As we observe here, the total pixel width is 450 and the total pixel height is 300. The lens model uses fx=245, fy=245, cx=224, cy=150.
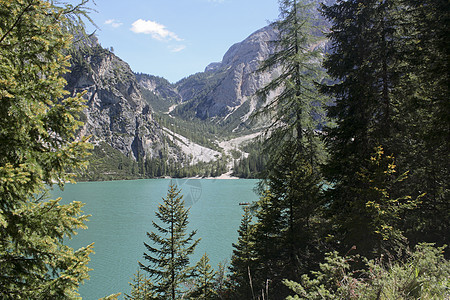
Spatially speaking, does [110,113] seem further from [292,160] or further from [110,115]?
[292,160]

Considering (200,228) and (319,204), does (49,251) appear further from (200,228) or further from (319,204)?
(200,228)

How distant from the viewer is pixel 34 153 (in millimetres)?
3816

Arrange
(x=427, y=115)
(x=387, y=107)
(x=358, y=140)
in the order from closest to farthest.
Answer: (x=387, y=107) < (x=358, y=140) < (x=427, y=115)

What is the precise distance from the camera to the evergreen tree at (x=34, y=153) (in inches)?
142

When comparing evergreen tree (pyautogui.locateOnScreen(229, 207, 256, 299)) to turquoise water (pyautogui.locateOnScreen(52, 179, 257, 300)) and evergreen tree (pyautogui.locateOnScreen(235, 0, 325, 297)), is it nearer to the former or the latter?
evergreen tree (pyautogui.locateOnScreen(235, 0, 325, 297))

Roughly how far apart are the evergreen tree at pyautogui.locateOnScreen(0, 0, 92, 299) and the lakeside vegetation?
0.02m

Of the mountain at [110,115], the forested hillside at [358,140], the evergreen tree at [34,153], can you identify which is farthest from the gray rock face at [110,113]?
the evergreen tree at [34,153]

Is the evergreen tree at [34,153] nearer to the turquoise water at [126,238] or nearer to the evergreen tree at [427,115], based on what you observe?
the evergreen tree at [427,115]

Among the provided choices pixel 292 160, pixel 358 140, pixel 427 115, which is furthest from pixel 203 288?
pixel 427 115

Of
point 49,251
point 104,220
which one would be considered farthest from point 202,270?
point 104,220

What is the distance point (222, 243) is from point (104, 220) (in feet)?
75.8

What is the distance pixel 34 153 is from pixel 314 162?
406 inches

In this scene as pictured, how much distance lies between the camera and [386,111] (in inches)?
344

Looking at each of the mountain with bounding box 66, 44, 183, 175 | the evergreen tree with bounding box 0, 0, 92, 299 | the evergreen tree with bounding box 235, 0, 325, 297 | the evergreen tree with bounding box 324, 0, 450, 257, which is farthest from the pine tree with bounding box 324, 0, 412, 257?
the mountain with bounding box 66, 44, 183, 175
